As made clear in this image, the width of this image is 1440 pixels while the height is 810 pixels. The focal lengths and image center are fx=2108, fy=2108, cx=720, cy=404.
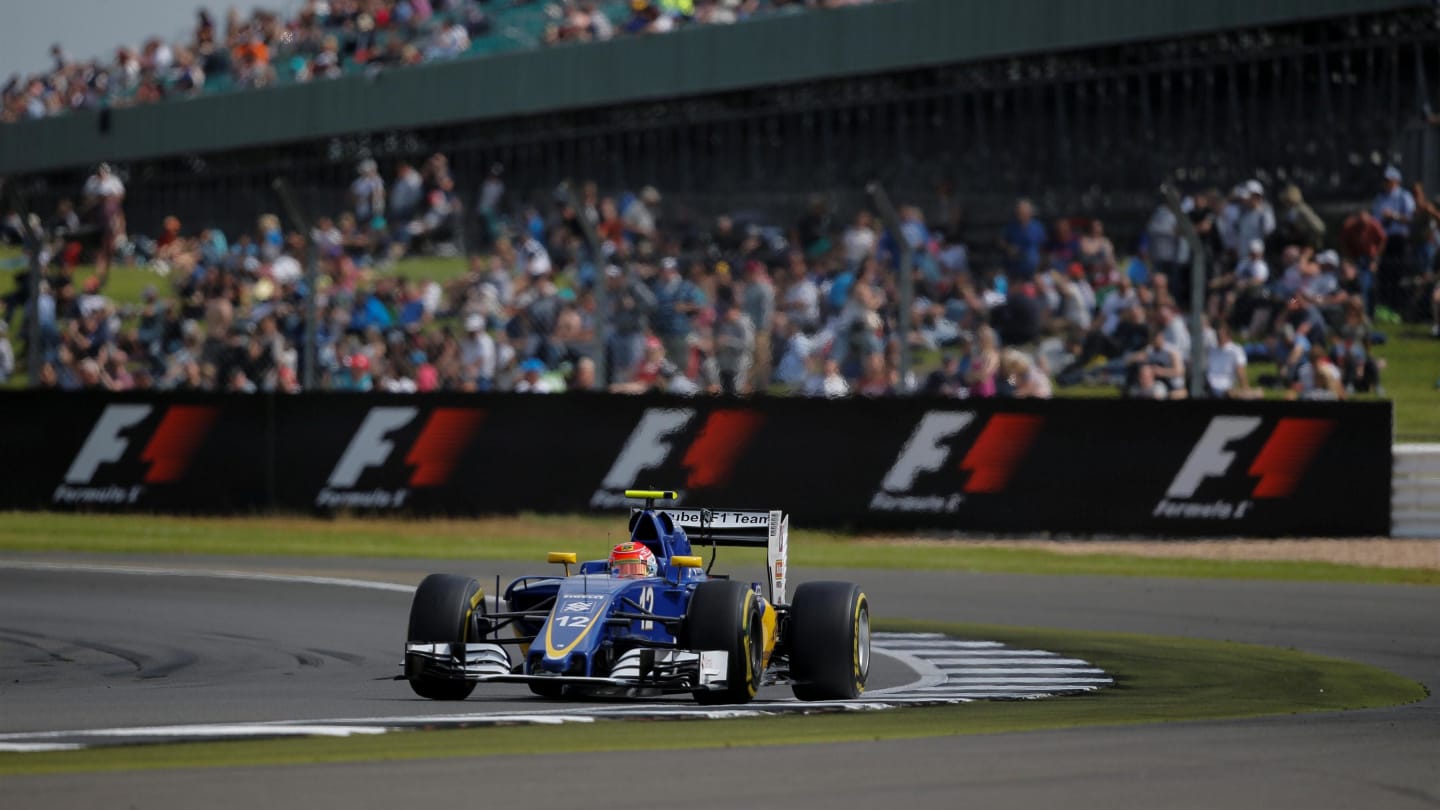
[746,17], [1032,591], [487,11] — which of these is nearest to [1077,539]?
[1032,591]

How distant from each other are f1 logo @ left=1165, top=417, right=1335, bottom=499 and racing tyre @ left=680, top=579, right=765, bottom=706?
10890mm

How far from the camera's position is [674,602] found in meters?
9.50

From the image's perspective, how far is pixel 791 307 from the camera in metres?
21.2

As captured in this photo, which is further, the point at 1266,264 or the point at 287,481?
the point at 287,481

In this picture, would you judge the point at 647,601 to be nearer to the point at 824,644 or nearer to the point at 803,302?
the point at 824,644

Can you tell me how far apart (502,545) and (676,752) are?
12785 millimetres

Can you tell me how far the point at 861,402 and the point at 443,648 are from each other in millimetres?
11303

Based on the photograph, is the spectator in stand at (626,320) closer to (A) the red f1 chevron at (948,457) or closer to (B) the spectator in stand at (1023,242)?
(A) the red f1 chevron at (948,457)

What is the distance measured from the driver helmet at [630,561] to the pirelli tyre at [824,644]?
74 centimetres

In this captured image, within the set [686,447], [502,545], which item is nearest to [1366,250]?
[686,447]

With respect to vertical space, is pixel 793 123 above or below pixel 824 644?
above

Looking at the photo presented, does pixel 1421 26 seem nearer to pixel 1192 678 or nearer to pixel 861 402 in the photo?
pixel 861 402

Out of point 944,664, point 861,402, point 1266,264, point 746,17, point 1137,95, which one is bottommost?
point 944,664

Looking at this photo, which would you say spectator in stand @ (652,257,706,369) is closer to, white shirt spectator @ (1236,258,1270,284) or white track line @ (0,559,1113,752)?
white shirt spectator @ (1236,258,1270,284)
